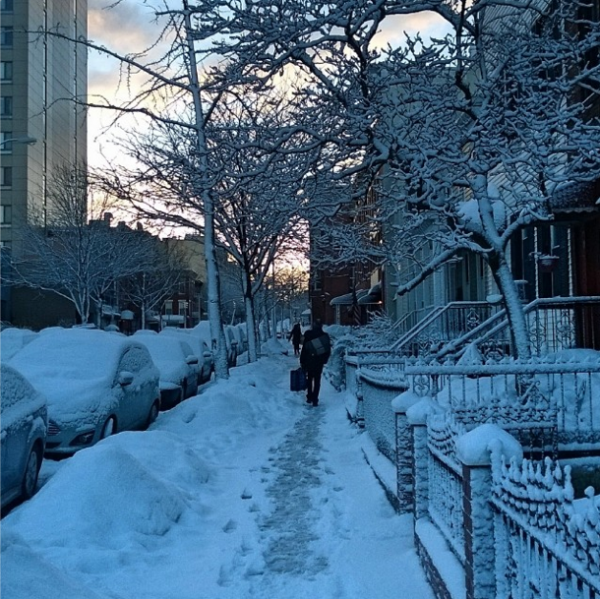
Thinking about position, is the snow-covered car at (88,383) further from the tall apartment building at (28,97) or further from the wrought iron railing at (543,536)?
the tall apartment building at (28,97)

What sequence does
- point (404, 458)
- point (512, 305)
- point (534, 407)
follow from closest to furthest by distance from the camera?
point (404, 458)
point (534, 407)
point (512, 305)

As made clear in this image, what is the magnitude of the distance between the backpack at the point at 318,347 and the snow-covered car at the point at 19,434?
9270mm

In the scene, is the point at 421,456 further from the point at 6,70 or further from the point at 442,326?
the point at 6,70

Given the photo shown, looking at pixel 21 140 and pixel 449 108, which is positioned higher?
pixel 21 140

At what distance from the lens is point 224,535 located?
6.68 metres

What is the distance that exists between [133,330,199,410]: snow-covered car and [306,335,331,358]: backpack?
281cm

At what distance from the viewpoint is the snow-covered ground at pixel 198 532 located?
5.22m

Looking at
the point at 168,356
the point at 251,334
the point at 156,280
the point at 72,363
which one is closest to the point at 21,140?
the point at 168,356

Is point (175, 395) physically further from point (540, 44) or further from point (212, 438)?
point (540, 44)

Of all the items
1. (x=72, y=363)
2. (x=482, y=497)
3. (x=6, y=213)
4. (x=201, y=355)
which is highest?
(x=6, y=213)

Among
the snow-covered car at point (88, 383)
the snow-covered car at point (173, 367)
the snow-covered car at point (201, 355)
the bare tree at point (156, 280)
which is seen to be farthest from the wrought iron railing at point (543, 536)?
the bare tree at point (156, 280)

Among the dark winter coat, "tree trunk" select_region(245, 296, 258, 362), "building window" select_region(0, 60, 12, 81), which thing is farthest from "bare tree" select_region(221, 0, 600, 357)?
"building window" select_region(0, 60, 12, 81)

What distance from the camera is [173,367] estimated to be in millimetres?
16875

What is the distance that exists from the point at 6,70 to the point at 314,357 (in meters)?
59.4
